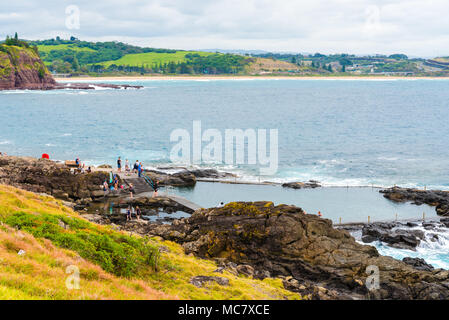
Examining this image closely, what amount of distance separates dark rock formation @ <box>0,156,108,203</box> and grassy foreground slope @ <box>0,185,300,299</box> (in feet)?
62.0

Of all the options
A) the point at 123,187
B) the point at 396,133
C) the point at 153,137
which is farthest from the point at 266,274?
the point at 396,133

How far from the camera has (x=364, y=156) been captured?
6700 cm

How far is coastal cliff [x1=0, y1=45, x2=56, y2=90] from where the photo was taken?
510 feet

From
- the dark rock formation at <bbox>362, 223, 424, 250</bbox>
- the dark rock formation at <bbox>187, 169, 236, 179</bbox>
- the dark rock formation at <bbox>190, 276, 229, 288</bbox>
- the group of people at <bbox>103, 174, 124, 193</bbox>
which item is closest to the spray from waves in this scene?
the dark rock formation at <bbox>362, 223, 424, 250</bbox>

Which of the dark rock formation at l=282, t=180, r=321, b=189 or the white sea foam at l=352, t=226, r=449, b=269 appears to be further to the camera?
the dark rock formation at l=282, t=180, r=321, b=189

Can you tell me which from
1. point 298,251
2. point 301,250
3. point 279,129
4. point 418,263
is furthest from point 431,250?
point 279,129

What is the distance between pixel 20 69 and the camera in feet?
531

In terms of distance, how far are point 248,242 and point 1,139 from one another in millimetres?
68489

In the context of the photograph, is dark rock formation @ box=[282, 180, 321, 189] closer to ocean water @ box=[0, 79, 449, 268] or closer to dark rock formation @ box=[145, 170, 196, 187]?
ocean water @ box=[0, 79, 449, 268]

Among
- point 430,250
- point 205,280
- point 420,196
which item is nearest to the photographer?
point 205,280

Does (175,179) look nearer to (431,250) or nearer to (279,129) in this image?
(431,250)

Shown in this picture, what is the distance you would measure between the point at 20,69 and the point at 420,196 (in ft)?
525

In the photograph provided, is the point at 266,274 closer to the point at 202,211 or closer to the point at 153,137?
the point at 202,211

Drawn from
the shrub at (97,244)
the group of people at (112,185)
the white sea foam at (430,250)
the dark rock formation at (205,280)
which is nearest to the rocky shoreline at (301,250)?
the dark rock formation at (205,280)
